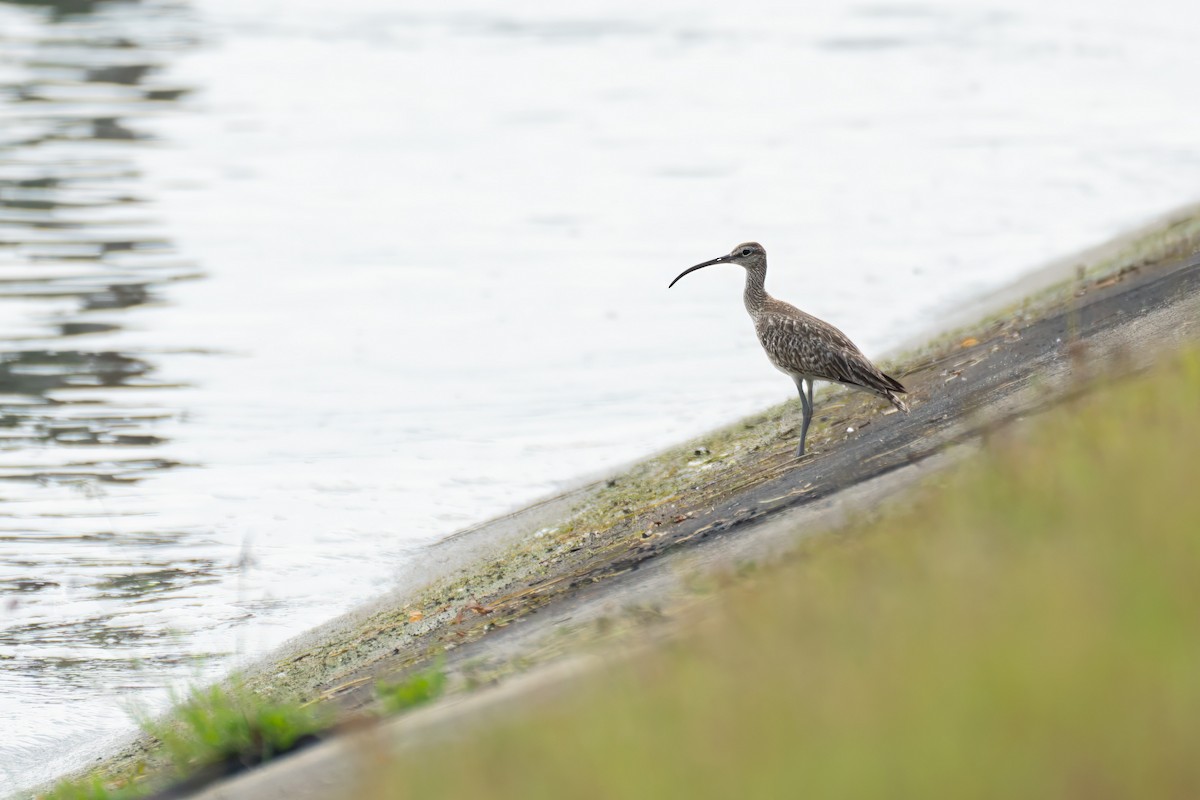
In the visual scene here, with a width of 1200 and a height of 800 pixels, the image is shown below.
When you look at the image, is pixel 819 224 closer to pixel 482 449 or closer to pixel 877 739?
pixel 482 449

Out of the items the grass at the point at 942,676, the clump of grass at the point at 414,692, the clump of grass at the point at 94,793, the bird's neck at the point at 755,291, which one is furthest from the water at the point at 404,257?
the grass at the point at 942,676

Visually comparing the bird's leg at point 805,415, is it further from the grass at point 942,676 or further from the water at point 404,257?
the grass at point 942,676

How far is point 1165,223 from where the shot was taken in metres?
18.0

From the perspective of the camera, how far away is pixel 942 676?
4352 mm

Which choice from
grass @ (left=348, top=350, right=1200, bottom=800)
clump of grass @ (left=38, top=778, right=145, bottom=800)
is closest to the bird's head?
grass @ (left=348, top=350, right=1200, bottom=800)

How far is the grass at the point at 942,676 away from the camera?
3.97 meters

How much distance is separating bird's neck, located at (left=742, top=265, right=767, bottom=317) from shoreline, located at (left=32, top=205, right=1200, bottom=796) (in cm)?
92

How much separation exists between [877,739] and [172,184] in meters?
21.0

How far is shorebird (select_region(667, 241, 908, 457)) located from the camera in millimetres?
9820

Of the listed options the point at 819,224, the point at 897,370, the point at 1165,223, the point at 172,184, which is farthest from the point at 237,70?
the point at 897,370

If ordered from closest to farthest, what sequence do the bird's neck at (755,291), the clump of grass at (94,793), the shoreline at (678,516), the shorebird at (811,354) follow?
the clump of grass at (94,793)
the shoreline at (678,516)
the shorebird at (811,354)
the bird's neck at (755,291)

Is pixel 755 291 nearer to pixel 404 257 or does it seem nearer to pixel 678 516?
pixel 678 516

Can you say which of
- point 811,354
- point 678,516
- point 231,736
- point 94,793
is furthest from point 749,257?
point 94,793

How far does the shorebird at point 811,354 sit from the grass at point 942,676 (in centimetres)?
408
